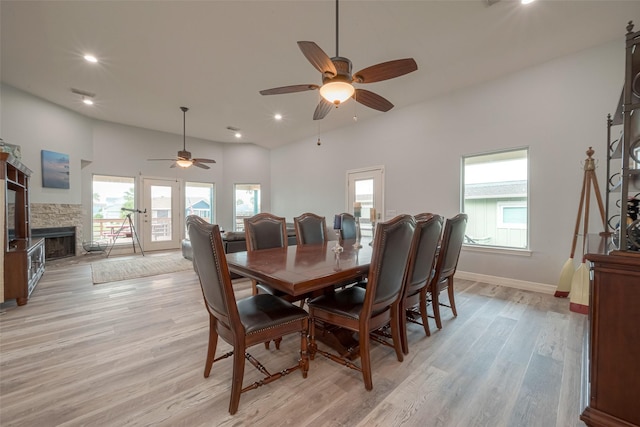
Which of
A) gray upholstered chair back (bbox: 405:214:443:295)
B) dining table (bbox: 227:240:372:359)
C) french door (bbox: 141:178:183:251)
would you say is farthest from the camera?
french door (bbox: 141:178:183:251)

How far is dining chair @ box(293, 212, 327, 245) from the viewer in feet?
10.3

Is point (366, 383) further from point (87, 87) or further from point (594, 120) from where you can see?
point (87, 87)

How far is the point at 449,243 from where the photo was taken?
242 centimetres

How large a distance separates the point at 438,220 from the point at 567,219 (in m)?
2.59

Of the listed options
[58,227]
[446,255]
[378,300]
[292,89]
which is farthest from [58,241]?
[446,255]

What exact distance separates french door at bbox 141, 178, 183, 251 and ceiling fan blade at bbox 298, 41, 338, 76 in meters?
6.67

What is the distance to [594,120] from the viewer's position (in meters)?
3.18

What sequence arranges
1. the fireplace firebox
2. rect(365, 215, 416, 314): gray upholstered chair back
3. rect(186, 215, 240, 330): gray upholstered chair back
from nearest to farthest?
rect(186, 215, 240, 330): gray upholstered chair back, rect(365, 215, 416, 314): gray upholstered chair back, the fireplace firebox

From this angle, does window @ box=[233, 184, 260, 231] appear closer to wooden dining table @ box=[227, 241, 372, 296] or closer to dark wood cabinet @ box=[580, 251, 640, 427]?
wooden dining table @ box=[227, 241, 372, 296]

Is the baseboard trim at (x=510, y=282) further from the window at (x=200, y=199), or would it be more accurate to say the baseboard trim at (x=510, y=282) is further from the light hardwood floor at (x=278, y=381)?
the window at (x=200, y=199)

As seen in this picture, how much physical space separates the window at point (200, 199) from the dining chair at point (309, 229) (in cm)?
576

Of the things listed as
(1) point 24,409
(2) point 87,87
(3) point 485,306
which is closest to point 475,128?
(3) point 485,306

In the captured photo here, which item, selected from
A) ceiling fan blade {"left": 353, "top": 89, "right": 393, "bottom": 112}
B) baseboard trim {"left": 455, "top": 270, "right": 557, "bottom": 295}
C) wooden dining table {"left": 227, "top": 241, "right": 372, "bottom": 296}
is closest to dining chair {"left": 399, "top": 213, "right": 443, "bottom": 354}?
wooden dining table {"left": 227, "top": 241, "right": 372, "bottom": 296}

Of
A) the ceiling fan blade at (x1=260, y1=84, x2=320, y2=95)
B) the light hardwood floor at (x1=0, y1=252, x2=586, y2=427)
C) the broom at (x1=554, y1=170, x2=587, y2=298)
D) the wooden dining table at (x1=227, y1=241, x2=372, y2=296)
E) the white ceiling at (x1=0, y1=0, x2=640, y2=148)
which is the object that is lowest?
the light hardwood floor at (x1=0, y1=252, x2=586, y2=427)
